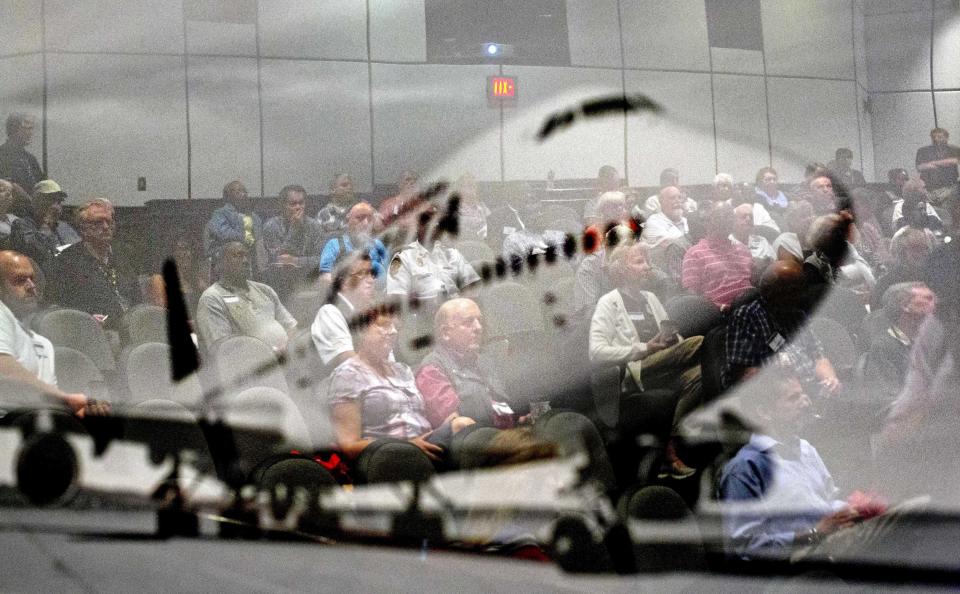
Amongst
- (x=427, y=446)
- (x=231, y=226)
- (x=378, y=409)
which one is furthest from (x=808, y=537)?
(x=231, y=226)

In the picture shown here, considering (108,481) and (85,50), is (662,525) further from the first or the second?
(85,50)

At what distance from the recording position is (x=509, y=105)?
1762 mm

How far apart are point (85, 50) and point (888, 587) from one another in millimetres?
1858

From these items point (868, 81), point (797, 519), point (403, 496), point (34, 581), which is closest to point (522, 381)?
point (403, 496)

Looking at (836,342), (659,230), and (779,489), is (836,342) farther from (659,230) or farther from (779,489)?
(659,230)

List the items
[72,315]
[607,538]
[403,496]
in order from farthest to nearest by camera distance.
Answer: [607,538] < [403,496] < [72,315]

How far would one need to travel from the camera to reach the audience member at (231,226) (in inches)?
61.6

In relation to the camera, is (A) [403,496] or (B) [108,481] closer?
(B) [108,481]

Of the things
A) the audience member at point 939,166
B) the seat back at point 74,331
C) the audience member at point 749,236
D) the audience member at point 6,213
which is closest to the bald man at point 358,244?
the seat back at point 74,331

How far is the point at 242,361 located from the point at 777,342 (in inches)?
42.7

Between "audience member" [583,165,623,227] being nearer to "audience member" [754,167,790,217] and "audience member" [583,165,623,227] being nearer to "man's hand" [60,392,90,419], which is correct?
"audience member" [754,167,790,217]

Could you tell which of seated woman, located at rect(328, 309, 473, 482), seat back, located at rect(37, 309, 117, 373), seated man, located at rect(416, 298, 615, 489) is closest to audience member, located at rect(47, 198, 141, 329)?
seat back, located at rect(37, 309, 117, 373)

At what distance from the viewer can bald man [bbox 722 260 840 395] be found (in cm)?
200

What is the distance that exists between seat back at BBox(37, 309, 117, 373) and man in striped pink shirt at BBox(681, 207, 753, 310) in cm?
107
